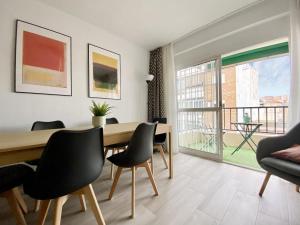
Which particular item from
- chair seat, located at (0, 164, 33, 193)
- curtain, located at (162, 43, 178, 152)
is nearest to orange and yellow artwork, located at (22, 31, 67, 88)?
chair seat, located at (0, 164, 33, 193)

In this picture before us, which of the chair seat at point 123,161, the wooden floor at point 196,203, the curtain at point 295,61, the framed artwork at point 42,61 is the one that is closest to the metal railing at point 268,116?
the curtain at point 295,61

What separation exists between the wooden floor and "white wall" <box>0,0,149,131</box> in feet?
3.41

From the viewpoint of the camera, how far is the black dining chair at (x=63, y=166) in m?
0.83

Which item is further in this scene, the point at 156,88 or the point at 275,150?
the point at 156,88

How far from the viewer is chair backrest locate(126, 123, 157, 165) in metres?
1.38

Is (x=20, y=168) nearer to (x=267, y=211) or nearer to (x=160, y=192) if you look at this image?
(x=160, y=192)

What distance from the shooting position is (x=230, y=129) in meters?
4.28

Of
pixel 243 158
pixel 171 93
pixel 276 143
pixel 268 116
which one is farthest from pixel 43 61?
pixel 268 116

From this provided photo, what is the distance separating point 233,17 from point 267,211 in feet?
8.79

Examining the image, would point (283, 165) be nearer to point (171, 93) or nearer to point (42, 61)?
point (171, 93)

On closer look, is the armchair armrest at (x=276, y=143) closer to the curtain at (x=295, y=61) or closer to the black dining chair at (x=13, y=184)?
the curtain at (x=295, y=61)

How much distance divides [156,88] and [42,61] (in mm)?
2155

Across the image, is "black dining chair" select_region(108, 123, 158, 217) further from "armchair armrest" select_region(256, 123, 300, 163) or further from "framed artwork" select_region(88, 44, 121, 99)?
"framed artwork" select_region(88, 44, 121, 99)

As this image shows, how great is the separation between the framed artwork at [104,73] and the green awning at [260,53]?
9.66 feet
